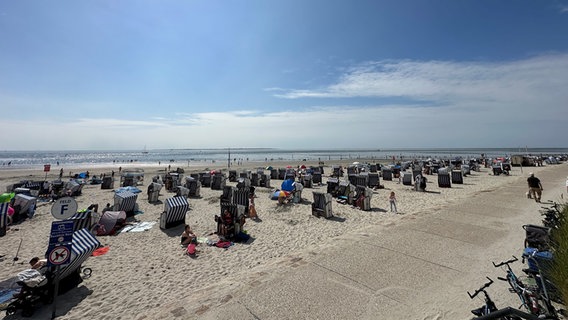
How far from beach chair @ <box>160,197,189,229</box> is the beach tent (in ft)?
5.84

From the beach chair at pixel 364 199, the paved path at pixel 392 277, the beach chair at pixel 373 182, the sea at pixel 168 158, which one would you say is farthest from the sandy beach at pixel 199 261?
the sea at pixel 168 158

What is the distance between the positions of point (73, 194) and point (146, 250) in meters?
15.1

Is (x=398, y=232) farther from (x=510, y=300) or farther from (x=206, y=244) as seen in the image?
(x=206, y=244)

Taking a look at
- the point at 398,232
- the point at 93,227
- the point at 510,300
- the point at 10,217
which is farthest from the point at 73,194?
the point at 510,300

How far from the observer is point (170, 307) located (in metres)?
5.18

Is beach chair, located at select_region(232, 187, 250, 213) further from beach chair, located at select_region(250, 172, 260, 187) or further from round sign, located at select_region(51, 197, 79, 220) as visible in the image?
beach chair, located at select_region(250, 172, 260, 187)

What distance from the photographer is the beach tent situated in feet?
34.5

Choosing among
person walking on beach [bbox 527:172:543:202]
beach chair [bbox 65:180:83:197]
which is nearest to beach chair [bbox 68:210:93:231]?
beach chair [bbox 65:180:83:197]

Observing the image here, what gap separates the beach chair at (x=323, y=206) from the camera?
12.3 meters

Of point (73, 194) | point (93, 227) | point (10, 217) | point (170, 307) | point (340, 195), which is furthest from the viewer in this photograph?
point (73, 194)

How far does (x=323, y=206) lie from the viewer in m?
12.4

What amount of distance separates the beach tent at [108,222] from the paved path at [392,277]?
26.6 feet

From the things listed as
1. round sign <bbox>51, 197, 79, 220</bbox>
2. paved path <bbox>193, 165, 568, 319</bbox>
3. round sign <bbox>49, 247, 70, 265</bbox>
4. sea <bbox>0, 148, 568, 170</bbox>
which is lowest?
sea <bbox>0, 148, 568, 170</bbox>

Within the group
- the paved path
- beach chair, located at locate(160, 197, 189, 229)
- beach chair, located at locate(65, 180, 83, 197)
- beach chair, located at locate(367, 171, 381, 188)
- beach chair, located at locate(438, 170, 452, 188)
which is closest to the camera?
the paved path
